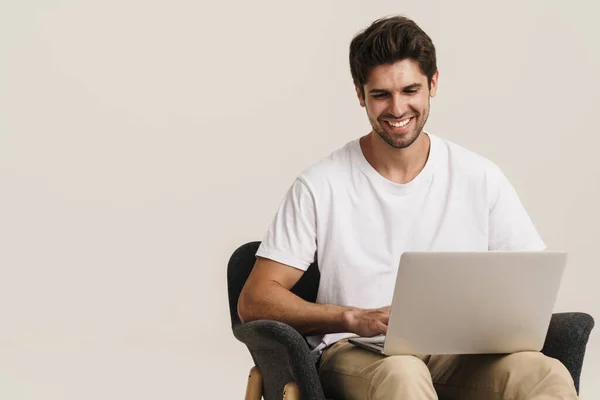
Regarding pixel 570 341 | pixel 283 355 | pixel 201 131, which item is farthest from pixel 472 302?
pixel 201 131

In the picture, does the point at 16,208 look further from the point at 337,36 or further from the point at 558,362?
the point at 558,362

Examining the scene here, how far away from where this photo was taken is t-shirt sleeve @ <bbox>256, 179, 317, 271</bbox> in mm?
3049

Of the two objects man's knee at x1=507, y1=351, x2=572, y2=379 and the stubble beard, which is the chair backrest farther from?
man's knee at x1=507, y1=351, x2=572, y2=379

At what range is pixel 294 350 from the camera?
2.68m

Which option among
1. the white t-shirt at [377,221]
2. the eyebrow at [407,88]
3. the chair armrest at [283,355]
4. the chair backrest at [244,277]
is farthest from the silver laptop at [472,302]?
the eyebrow at [407,88]

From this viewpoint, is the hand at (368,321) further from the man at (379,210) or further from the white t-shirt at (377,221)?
the white t-shirt at (377,221)

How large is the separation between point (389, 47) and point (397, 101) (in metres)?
0.15

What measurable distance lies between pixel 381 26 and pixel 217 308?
303 centimetres

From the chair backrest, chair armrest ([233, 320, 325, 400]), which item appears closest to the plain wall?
the chair backrest

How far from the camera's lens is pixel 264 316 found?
2.96 m

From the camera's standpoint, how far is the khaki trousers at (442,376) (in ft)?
8.45

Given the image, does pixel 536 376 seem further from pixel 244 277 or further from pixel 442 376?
pixel 244 277

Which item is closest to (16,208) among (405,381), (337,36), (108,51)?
(108,51)

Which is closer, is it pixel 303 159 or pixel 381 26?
pixel 381 26
